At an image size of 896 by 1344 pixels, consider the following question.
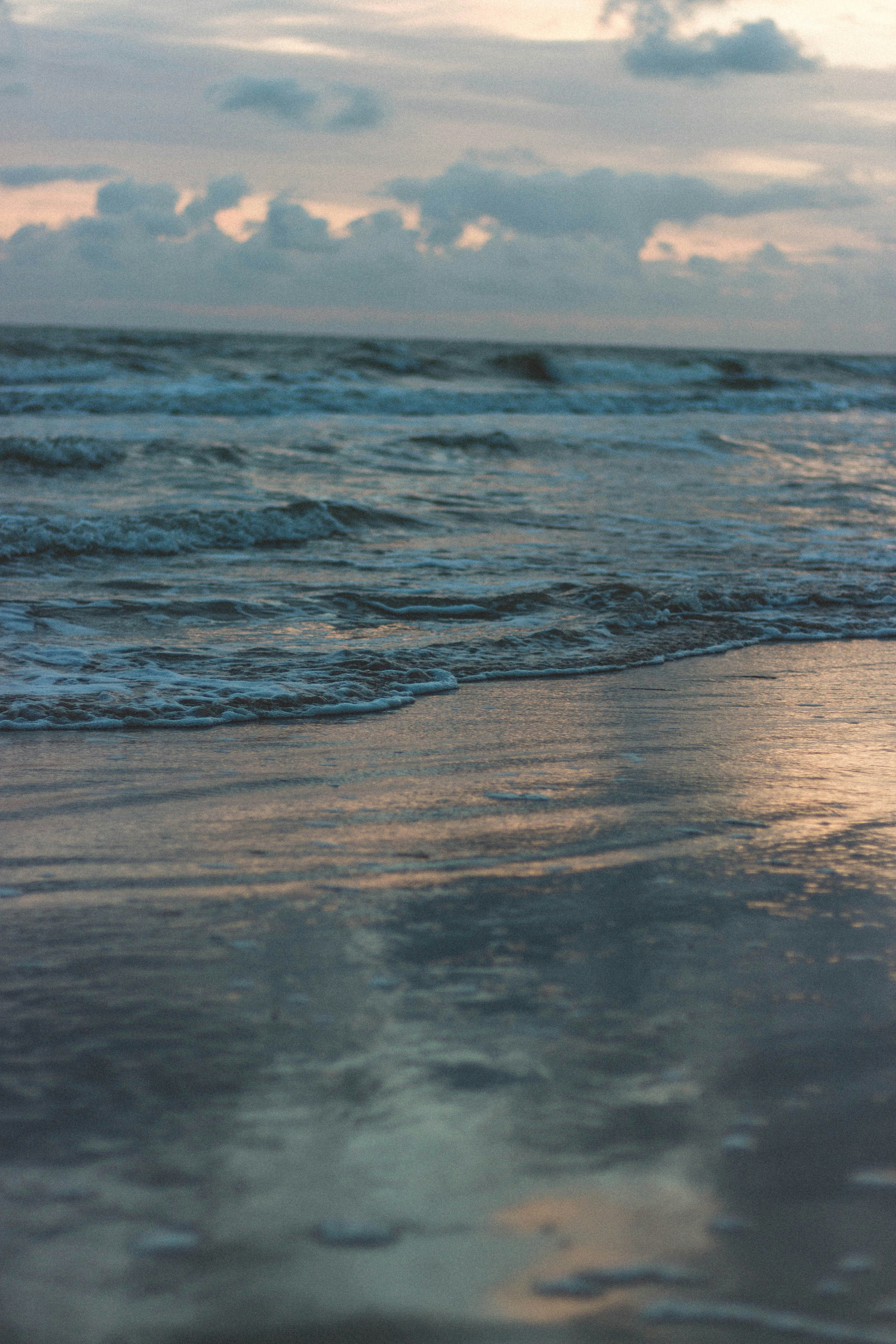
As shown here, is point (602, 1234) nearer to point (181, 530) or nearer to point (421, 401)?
point (181, 530)

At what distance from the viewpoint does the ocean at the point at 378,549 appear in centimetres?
450

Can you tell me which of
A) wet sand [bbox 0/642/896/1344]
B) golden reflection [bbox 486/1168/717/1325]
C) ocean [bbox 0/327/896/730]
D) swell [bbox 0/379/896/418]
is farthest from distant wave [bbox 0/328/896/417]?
golden reflection [bbox 486/1168/717/1325]

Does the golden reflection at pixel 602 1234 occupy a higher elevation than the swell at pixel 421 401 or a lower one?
lower

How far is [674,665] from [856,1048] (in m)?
3.13

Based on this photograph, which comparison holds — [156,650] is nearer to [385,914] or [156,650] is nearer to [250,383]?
[385,914]

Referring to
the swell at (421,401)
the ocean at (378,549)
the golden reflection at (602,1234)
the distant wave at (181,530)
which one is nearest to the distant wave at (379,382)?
the swell at (421,401)

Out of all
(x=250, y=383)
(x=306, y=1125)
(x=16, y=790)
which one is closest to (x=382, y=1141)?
(x=306, y=1125)

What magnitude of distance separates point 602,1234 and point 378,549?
254 inches

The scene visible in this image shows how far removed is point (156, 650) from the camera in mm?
4723

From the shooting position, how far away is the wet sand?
1.27 meters

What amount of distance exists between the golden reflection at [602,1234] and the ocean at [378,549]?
8.67 feet

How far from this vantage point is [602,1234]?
1332 millimetres

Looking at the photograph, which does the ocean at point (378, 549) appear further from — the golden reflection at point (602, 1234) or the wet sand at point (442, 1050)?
the golden reflection at point (602, 1234)

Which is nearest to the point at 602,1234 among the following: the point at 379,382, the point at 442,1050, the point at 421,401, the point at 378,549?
the point at 442,1050
